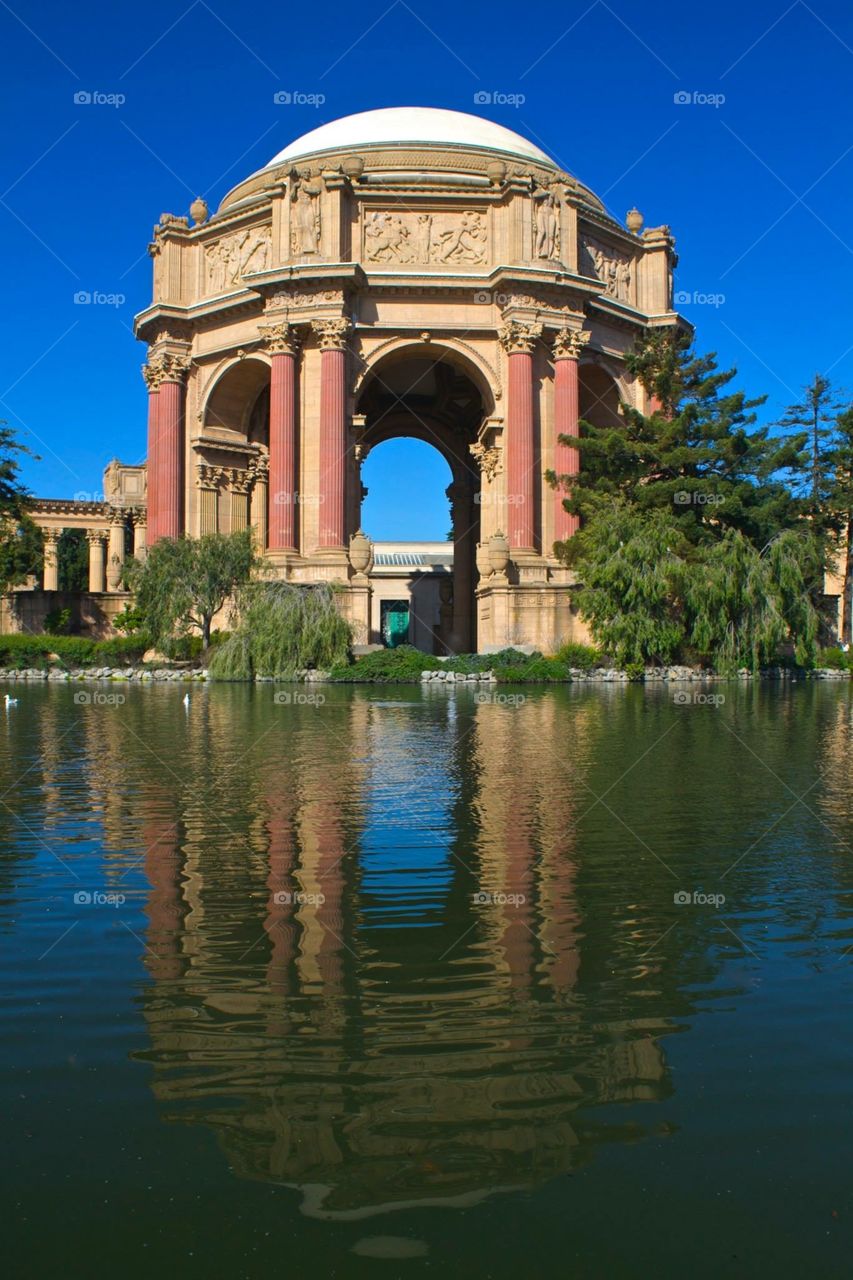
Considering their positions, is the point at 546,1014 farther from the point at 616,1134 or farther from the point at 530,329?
the point at 530,329

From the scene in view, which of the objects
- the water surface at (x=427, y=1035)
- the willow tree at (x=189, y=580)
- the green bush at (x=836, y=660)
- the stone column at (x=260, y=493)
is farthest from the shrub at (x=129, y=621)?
the water surface at (x=427, y=1035)

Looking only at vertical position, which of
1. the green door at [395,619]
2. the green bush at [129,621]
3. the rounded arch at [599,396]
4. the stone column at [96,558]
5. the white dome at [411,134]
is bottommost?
the green bush at [129,621]

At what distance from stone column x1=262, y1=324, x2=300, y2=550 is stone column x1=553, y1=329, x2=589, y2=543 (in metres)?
9.41

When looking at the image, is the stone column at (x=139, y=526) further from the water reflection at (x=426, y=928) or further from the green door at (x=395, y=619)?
the water reflection at (x=426, y=928)

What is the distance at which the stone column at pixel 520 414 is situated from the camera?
37.7 metres

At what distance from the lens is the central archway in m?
49.0

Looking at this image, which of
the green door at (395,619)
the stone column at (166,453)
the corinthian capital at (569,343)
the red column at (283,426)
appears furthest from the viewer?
the green door at (395,619)

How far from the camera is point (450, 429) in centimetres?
5384

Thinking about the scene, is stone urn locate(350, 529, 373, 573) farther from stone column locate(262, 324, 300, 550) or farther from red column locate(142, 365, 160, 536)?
red column locate(142, 365, 160, 536)

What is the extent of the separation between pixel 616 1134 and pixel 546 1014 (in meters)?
0.95

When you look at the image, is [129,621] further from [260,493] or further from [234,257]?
[234,257]

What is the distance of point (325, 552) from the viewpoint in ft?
118

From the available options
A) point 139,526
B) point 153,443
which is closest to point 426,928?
point 153,443

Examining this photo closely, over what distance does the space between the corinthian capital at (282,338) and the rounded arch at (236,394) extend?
349 cm
